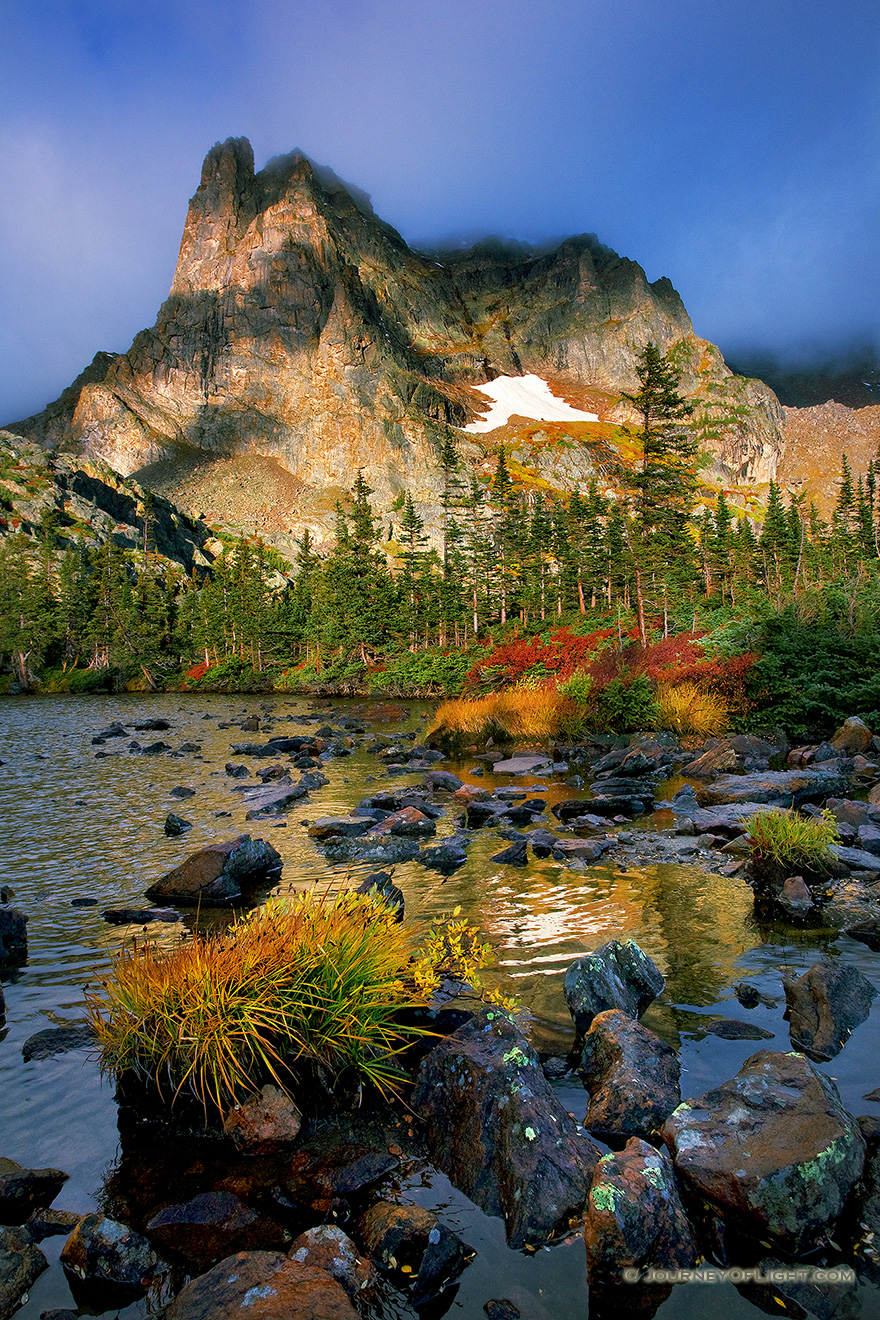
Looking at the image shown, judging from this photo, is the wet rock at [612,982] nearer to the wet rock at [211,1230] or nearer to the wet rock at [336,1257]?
the wet rock at [336,1257]

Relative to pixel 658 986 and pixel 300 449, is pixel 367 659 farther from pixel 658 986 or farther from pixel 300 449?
pixel 300 449

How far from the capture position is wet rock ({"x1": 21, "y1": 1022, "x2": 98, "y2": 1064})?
5934mm

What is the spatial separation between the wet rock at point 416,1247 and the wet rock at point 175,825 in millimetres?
11670

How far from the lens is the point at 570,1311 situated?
11.2ft

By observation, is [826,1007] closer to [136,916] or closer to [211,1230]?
[211,1230]

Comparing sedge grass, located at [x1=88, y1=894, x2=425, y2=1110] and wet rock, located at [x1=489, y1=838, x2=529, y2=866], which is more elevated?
sedge grass, located at [x1=88, y1=894, x2=425, y2=1110]

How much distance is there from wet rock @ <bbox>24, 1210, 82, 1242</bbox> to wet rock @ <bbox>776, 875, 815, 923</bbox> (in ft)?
27.3

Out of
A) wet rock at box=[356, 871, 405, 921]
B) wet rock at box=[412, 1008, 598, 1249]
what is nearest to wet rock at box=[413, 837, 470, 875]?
wet rock at box=[356, 871, 405, 921]

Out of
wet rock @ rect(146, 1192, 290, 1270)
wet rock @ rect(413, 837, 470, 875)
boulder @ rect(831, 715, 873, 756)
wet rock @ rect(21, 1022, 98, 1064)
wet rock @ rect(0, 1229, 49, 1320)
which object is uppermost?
boulder @ rect(831, 715, 873, 756)

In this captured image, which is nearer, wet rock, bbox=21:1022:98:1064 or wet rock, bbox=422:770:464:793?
wet rock, bbox=21:1022:98:1064

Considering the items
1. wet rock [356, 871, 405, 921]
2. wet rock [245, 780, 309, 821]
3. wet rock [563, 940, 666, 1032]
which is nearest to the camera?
wet rock [563, 940, 666, 1032]

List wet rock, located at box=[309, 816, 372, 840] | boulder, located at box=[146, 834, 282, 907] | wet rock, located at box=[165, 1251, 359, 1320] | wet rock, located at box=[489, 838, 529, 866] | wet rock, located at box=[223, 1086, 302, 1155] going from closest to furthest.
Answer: wet rock, located at box=[165, 1251, 359, 1320]
wet rock, located at box=[223, 1086, 302, 1155]
boulder, located at box=[146, 834, 282, 907]
wet rock, located at box=[489, 838, 529, 866]
wet rock, located at box=[309, 816, 372, 840]

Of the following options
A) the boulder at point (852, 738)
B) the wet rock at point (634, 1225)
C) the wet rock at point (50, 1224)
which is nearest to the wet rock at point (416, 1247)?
the wet rock at point (634, 1225)

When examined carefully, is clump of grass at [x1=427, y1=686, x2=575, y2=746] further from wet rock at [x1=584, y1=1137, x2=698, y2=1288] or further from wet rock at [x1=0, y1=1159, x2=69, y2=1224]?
wet rock at [x1=0, y1=1159, x2=69, y2=1224]
